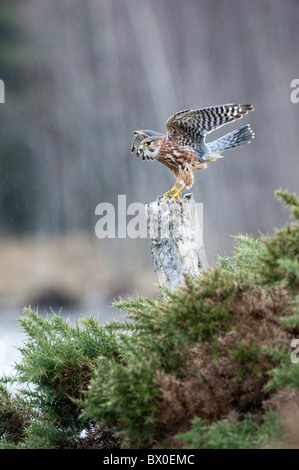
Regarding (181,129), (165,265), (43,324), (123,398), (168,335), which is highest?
(181,129)

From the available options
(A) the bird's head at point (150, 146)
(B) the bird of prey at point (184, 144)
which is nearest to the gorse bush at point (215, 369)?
(B) the bird of prey at point (184, 144)

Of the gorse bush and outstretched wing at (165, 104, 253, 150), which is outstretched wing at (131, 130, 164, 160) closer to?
outstretched wing at (165, 104, 253, 150)

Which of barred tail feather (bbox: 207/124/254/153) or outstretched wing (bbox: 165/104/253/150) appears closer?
outstretched wing (bbox: 165/104/253/150)

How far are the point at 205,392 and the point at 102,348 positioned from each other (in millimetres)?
625

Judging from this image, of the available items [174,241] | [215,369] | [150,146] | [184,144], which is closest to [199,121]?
[184,144]

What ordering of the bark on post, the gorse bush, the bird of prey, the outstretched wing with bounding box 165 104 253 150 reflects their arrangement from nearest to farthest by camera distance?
the gorse bush < the bark on post < the outstretched wing with bounding box 165 104 253 150 < the bird of prey

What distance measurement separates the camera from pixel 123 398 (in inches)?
35.5

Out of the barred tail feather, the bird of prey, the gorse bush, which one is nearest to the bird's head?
the bird of prey

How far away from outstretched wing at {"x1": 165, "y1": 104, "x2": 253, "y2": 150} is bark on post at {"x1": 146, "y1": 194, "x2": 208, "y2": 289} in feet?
1.69

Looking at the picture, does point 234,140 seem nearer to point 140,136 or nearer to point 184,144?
point 184,144

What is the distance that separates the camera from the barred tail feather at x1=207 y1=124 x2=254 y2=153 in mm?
2861

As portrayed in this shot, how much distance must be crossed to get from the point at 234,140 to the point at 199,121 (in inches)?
14.3

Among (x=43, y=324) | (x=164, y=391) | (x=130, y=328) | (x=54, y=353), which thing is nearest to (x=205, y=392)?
(x=164, y=391)
